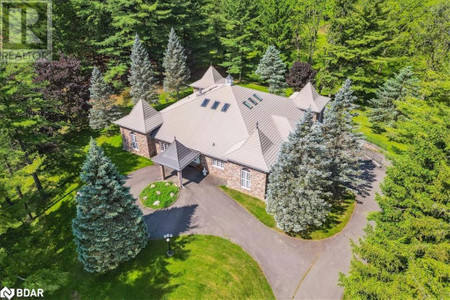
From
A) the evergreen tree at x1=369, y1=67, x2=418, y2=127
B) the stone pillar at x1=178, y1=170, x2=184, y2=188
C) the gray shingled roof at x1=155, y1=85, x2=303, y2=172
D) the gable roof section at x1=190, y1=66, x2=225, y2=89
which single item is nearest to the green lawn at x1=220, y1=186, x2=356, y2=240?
the gray shingled roof at x1=155, y1=85, x2=303, y2=172

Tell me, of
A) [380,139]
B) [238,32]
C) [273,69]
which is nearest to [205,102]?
[273,69]

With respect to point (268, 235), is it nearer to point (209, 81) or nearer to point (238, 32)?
point (209, 81)

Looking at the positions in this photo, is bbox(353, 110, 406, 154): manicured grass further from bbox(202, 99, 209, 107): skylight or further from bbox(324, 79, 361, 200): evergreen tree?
bbox(202, 99, 209, 107): skylight

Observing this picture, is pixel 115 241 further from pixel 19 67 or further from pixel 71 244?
pixel 19 67

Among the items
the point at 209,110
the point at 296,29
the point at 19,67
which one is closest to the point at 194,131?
the point at 209,110

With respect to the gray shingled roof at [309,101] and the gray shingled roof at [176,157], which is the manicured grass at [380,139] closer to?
the gray shingled roof at [309,101]

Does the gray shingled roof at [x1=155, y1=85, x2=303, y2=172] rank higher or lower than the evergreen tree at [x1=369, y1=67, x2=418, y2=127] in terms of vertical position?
lower

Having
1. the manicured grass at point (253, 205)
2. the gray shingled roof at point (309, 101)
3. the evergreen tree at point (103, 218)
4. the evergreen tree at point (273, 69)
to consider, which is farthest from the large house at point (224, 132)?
the evergreen tree at point (273, 69)
